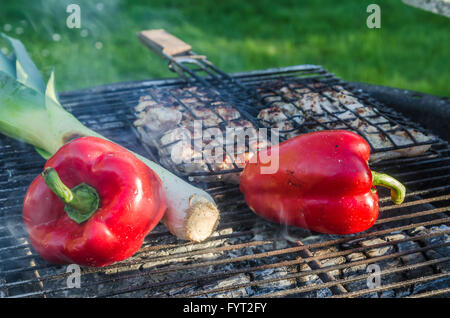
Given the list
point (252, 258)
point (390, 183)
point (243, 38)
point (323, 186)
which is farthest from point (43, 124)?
point (243, 38)

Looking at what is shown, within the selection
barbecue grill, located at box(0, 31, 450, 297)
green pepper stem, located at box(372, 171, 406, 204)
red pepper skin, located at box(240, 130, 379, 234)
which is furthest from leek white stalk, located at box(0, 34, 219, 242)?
green pepper stem, located at box(372, 171, 406, 204)

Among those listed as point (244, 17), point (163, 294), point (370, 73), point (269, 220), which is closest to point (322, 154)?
point (269, 220)

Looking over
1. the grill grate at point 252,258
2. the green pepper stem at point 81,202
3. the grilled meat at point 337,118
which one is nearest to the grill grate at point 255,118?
the grilled meat at point 337,118

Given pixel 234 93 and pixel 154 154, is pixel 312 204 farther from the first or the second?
pixel 234 93

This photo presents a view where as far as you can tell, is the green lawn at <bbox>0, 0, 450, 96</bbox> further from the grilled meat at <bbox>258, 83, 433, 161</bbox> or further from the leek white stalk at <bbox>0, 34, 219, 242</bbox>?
the leek white stalk at <bbox>0, 34, 219, 242</bbox>

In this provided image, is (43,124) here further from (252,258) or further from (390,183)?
(390,183)

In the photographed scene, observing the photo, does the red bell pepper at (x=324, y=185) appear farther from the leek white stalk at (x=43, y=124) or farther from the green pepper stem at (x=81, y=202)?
the green pepper stem at (x=81, y=202)
